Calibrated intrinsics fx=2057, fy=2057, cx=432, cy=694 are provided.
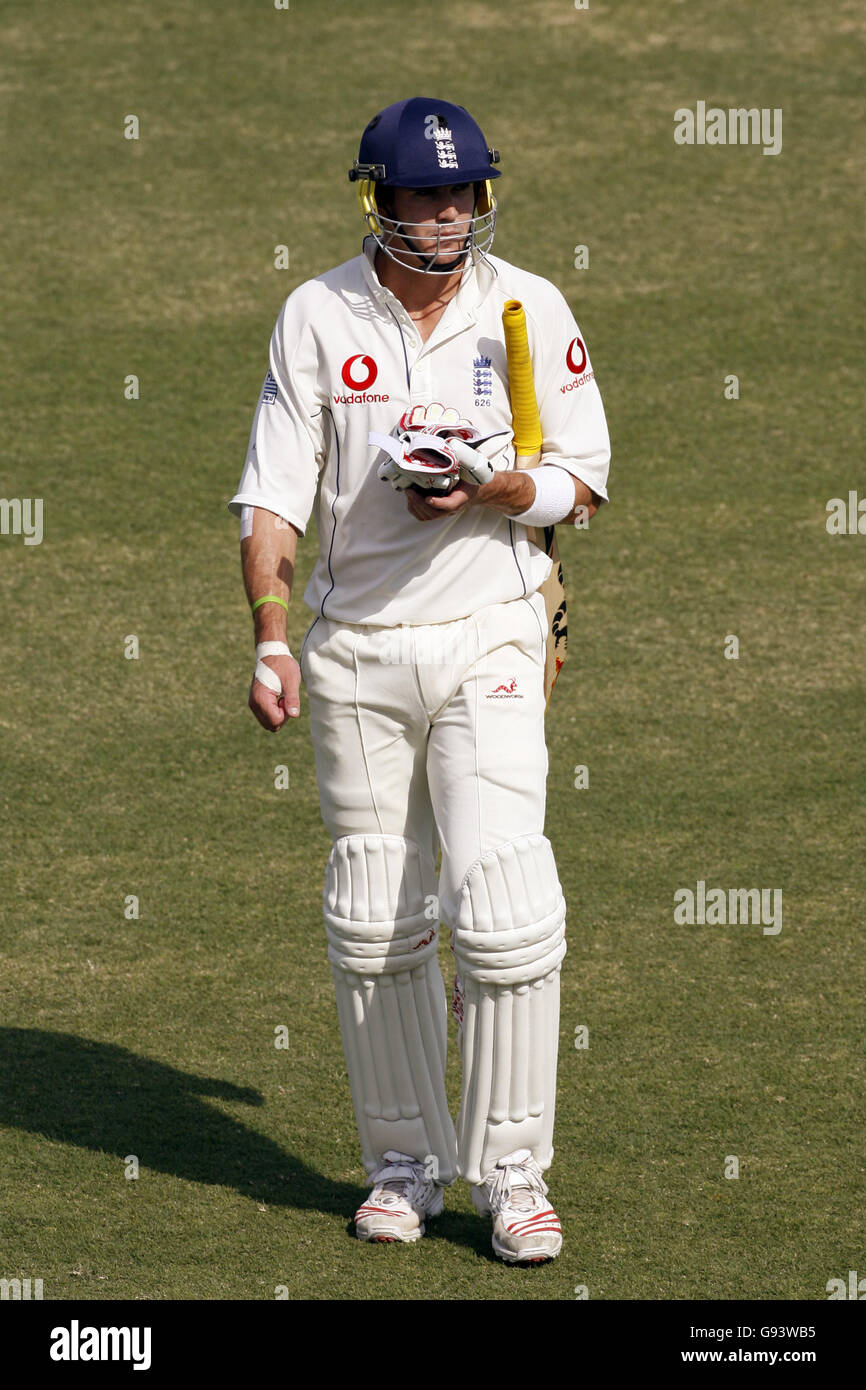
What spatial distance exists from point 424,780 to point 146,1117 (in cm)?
139

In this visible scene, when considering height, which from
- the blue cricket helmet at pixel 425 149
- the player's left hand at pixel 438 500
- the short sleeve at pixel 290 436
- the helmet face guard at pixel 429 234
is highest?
the blue cricket helmet at pixel 425 149

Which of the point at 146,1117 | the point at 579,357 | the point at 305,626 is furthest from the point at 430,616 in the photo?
the point at 305,626

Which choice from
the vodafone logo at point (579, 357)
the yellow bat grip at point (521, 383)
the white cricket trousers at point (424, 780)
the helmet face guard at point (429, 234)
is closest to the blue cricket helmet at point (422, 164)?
the helmet face guard at point (429, 234)

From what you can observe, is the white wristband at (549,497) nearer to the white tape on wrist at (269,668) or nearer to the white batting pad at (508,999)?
the white tape on wrist at (269,668)

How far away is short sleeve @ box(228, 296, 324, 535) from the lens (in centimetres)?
470

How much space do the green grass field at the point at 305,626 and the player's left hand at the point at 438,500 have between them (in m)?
1.75

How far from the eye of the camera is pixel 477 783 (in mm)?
4672

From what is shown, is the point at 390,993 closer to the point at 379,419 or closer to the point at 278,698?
the point at 278,698

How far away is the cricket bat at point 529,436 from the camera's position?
4.62m

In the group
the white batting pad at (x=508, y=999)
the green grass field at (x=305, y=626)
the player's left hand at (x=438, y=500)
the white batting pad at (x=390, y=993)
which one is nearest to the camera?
the player's left hand at (x=438, y=500)

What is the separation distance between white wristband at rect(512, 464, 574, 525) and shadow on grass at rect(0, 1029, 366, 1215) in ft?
5.81

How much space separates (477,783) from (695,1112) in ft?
4.50

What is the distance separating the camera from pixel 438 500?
4.49m

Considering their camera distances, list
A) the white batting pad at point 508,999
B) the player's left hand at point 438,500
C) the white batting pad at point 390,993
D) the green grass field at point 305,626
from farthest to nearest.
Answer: the green grass field at point 305,626 < the white batting pad at point 390,993 < the white batting pad at point 508,999 < the player's left hand at point 438,500
